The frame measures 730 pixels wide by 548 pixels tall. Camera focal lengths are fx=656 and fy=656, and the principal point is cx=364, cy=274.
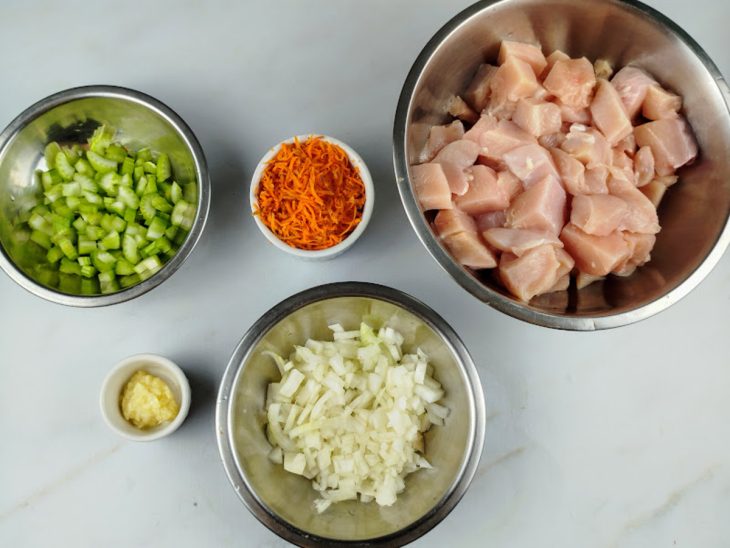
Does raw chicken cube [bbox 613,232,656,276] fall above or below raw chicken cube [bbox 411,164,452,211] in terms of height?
below

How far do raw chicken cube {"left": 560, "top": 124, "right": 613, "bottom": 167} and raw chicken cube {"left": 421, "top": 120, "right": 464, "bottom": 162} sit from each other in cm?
30

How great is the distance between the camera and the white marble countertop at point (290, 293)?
77.1 inches

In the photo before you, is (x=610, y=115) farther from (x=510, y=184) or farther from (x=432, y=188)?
(x=432, y=188)

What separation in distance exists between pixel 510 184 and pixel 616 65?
1.79 feet

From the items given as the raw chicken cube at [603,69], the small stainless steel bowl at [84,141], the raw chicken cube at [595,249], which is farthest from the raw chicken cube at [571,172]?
the small stainless steel bowl at [84,141]

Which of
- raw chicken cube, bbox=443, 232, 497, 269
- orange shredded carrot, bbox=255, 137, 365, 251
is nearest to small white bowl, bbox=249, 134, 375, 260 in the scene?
orange shredded carrot, bbox=255, 137, 365, 251

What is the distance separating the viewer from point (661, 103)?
185cm

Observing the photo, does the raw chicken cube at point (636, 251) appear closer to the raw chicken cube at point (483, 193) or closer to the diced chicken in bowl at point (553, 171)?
the diced chicken in bowl at point (553, 171)

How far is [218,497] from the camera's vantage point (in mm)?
1957

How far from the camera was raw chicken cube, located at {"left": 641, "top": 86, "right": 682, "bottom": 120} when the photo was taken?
185 centimetres

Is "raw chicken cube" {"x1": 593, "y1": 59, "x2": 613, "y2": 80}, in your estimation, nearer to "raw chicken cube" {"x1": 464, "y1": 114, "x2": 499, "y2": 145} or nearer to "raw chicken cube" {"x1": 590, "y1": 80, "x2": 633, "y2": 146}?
"raw chicken cube" {"x1": 590, "y1": 80, "x2": 633, "y2": 146}

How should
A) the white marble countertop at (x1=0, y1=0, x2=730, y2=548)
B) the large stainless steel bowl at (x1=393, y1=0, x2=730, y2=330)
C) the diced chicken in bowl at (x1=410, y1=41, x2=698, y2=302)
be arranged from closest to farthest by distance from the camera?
the large stainless steel bowl at (x1=393, y1=0, x2=730, y2=330)
the diced chicken in bowl at (x1=410, y1=41, x2=698, y2=302)
the white marble countertop at (x1=0, y1=0, x2=730, y2=548)

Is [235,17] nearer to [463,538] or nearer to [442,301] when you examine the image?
[442,301]

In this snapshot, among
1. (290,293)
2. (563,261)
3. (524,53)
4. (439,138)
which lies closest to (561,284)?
(563,261)
